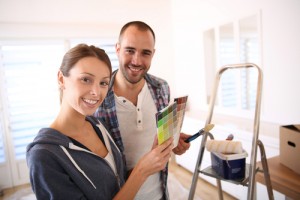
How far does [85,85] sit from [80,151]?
0.23 meters

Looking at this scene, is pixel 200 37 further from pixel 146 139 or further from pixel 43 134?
pixel 43 134

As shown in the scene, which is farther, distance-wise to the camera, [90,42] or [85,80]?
[90,42]

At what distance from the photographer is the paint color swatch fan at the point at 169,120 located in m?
0.74

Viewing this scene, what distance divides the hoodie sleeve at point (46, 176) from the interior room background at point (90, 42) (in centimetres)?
194

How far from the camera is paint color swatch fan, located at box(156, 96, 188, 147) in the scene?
29.1 inches

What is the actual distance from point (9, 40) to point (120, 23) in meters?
1.43

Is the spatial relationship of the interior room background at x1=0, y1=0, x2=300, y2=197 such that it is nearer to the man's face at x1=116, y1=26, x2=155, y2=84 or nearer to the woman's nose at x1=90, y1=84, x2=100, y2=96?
the man's face at x1=116, y1=26, x2=155, y2=84

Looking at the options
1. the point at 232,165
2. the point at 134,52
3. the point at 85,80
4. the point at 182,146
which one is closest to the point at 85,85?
the point at 85,80

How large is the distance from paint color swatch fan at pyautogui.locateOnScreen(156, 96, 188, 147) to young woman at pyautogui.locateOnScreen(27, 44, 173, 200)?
0.15 feet

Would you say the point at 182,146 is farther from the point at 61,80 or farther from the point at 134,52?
the point at 61,80

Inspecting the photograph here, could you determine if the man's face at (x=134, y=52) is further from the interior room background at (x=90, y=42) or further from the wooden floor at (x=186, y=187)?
the wooden floor at (x=186, y=187)

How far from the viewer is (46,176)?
0.63m

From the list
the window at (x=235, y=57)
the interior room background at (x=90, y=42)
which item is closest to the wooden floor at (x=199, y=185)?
Result: the interior room background at (x=90, y=42)

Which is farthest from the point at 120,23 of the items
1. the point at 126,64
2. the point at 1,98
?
the point at 126,64
